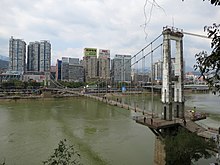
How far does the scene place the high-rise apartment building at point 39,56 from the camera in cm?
4862

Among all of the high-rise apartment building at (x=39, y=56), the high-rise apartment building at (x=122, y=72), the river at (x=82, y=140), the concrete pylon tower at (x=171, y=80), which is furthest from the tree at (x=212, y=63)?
the high-rise apartment building at (x=39, y=56)

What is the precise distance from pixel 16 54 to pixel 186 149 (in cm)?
4666

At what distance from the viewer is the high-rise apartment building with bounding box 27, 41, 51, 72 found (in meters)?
48.6

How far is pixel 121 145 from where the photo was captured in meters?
8.05

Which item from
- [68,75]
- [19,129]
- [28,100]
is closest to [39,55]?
[68,75]

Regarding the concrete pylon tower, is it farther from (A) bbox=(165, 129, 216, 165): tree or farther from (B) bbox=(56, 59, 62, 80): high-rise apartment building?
(B) bbox=(56, 59, 62, 80): high-rise apartment building

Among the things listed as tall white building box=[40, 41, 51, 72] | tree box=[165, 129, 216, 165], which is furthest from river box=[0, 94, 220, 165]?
tall white building box=[40, 41, 51, 72]

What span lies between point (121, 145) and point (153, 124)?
9.01 feet

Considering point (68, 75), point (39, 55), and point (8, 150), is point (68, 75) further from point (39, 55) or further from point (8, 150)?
point (8, 150)

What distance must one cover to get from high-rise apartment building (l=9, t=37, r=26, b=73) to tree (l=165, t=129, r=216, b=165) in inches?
1749

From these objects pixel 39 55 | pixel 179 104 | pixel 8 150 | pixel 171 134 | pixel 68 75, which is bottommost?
pixel 8 150

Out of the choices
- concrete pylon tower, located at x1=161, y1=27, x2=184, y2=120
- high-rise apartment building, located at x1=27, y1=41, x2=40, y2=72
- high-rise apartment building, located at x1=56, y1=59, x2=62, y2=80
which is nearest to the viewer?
concrete pylon tower, located at x1=161, y1=27, x2=184, y2=120

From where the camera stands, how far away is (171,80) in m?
6.27

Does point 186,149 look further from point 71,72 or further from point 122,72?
point 71,72
